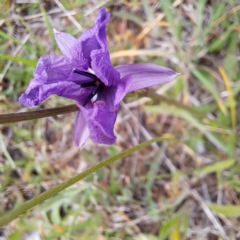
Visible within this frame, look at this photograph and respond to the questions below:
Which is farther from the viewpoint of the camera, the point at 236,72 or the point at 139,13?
the point at 139,13

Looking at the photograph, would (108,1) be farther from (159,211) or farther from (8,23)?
(159,211)

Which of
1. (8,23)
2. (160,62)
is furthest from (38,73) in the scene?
(160,62)

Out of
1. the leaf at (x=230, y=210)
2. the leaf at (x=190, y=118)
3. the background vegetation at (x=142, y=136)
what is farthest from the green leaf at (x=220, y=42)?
the leaf at (x=230, y=210)

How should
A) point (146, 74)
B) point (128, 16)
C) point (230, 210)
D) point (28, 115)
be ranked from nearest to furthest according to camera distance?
1. point (28, 115)
2. point (146, 74)
3. point (230, 210)
4. point (128, 16)

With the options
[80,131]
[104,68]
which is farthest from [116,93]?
[80,131]

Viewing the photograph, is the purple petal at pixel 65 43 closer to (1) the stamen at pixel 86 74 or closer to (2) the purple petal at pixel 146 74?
(1) the stamen at pixel 86 74

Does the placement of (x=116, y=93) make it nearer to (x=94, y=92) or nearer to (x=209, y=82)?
(x=94, y=92)

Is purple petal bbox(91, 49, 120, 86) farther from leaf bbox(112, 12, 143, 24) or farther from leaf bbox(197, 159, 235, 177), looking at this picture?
leaf bbox(112, 12, 143, 24)
